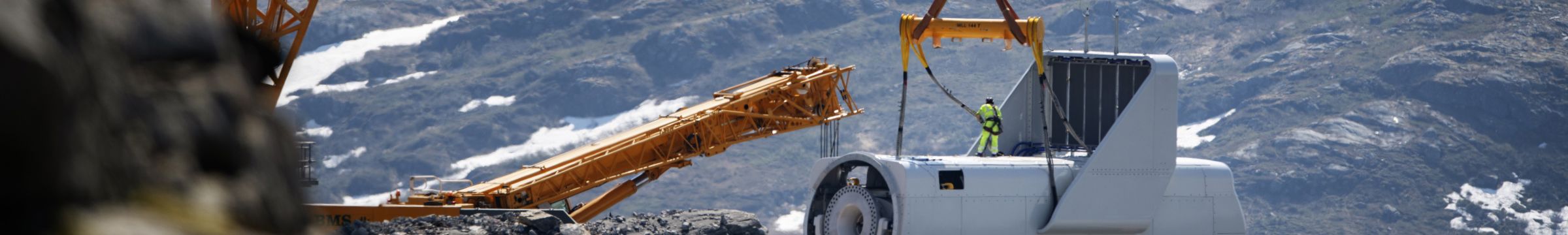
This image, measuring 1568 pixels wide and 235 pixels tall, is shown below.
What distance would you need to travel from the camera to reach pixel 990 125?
26750mm

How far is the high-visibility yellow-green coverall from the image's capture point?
26562mm

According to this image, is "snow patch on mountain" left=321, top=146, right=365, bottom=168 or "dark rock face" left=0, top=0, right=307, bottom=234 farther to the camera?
"snow patch on mountain" left=321, top=146, right=365, bottom=168

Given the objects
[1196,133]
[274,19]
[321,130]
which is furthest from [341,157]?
[274,19]

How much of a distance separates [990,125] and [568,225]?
6877 mm

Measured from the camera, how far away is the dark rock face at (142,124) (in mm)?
4242

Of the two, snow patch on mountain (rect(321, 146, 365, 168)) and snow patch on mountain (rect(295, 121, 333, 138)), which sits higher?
snow patch on mountain (rect(295, 121, 333, 138))

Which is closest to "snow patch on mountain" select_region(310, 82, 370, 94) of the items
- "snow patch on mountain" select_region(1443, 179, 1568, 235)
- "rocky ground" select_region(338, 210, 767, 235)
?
"snow patch on mountain" select_region(1443, 179, 1568, 235)

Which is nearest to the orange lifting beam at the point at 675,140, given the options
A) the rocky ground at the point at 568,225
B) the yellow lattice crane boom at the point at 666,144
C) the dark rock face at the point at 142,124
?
the yellow lattice crane boom at the point at 666,144

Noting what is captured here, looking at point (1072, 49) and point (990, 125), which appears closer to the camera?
point (990, 125)

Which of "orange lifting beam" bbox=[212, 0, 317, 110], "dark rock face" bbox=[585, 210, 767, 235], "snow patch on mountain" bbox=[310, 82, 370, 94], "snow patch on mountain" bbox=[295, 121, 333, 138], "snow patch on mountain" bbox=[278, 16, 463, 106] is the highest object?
"snow patch on mountain" bbox=[278, 16, 463, 106]

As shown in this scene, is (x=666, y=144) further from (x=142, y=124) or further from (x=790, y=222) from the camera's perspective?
(x=790, y=222)

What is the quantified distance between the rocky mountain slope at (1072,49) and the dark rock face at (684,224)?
103440 mm

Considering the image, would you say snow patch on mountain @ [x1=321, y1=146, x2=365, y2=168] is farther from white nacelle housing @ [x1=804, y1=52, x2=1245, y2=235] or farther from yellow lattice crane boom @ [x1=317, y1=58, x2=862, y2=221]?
white nacelle housing @ [x1=804, y1=52, x2=1245, y2=235]

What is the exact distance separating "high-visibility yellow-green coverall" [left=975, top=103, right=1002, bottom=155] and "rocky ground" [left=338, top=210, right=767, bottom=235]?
6.35 metres
